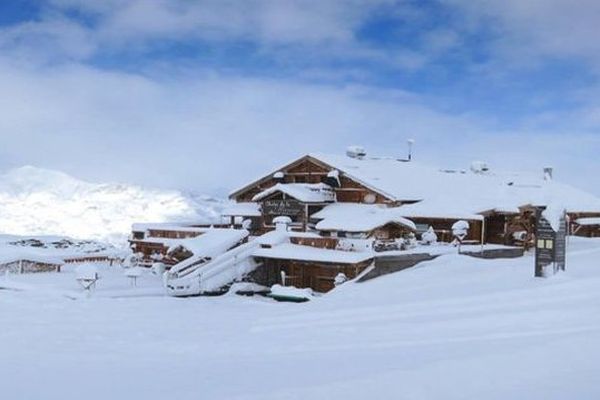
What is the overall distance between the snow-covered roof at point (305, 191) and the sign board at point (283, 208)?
0.60 metres

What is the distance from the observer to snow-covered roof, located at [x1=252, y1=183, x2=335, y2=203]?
3603cm

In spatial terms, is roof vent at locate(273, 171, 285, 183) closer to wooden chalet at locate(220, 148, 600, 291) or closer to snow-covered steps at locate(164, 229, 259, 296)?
wooden chalet at locate(220, 148, 600, 291)

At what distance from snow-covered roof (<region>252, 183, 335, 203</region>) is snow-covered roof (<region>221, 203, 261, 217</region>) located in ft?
5.18

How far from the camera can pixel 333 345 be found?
11.9m

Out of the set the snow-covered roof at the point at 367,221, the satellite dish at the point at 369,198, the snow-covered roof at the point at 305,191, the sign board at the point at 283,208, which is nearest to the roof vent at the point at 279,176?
the snow-covered roof at the point at 305,191

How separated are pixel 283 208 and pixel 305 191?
1.65 metres

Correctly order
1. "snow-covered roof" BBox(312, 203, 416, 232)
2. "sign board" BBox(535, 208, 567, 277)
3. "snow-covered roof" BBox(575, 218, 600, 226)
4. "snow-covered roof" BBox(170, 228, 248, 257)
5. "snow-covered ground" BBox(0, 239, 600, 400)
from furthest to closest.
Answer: "snow-covered roof" BBox(575, 218, 600, 226), "snow-covered roof" BBox(170, 228, 248, 257), "snow-covered roof" BBox(312, 203, 416, 232), "sign board" BBox(535, 208, 567, 277), "snow-covered ground" BBox(0, 239, 600, 400)

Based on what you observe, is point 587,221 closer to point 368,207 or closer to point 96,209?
point 368,207

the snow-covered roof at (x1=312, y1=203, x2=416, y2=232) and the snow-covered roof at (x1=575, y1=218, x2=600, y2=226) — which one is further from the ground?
the snow-covered roof at (x1=575, y1=218, x2=600, y2=226)

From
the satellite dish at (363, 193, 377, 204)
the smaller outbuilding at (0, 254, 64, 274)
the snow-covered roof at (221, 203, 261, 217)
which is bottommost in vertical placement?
the smaller outbuilding at (0, 254, 64, 274)

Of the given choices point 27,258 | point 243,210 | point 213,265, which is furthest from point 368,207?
point 27,258

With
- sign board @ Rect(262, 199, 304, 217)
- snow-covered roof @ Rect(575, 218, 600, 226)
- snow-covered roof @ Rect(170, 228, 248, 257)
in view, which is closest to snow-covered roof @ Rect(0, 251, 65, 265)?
snow-covered roof @ Rect(170, 228, 248, 257)

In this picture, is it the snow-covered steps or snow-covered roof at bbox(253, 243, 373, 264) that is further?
the snow-covered steps

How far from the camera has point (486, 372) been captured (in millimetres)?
8961
